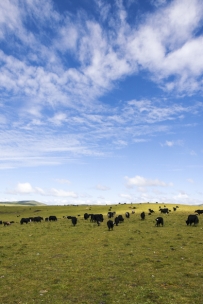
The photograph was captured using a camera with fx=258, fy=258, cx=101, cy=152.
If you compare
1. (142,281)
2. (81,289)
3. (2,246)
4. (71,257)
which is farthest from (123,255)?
(2,246)

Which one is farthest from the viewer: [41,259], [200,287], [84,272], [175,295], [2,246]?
[2,246]

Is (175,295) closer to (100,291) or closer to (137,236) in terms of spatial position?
(100,291)

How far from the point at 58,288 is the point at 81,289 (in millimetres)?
1289

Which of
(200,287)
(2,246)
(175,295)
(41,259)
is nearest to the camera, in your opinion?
(175,295)

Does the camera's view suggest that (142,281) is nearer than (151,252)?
Yes

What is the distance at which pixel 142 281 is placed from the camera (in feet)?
48.3

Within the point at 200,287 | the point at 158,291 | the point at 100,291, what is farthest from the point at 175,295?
the point at 100,291

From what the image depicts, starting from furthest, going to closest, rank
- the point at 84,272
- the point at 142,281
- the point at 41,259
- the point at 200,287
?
the point at 41,259
the point at 84,272
the point at 142,281
the point at 200,287

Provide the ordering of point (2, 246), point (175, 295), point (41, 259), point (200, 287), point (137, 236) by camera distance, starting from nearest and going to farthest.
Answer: point (175, 295), point (200, 287), point (41, 259), point (2, 246), point (137, 236)

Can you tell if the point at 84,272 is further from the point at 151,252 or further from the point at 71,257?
the point at 151,252

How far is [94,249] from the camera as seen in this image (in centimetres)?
2384

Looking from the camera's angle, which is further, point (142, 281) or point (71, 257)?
point (71, 257)

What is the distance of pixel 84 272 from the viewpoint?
665 inches

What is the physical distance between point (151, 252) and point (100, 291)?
9628 mm
